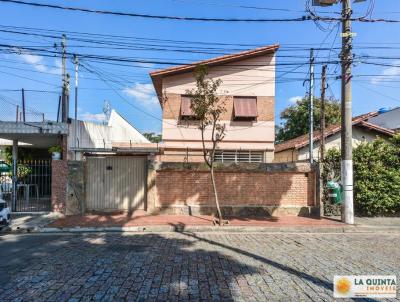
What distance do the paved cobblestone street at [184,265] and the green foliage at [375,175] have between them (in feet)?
11.4

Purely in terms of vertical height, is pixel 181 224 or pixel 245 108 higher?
pixel 245 108

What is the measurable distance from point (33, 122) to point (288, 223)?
392 inches

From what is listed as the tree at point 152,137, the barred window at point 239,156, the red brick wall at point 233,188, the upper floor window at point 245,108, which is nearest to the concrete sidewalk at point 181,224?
the red brick wall at point 233,188

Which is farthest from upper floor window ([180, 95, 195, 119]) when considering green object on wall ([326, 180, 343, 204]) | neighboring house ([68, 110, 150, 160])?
green object on wall ([326, 180, 343, 204])

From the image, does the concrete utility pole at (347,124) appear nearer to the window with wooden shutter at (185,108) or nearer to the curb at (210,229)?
the curb at (210,229)

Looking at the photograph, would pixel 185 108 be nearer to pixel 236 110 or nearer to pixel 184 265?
pixel 236 110

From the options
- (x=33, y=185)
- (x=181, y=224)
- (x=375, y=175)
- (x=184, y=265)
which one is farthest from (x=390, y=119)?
(x=184, y=265)

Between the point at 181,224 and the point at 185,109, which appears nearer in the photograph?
the point at 181,224

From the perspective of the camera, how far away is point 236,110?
19312mm

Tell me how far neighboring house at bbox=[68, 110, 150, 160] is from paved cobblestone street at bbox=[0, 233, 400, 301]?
5763 millimetres

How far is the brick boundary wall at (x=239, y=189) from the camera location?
519 inches

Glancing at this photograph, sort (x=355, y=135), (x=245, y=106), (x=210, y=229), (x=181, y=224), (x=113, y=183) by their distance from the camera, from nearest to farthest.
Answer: (x=210, y=229)
(x=181, y=224)
(x=113, y=183)
(x=245, y=106)
(x=355, y=135)

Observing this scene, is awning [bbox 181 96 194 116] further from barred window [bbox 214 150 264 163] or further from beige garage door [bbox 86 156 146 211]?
beige garage door [bbox 86 156 146 211]

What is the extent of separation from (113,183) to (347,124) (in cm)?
878
